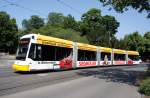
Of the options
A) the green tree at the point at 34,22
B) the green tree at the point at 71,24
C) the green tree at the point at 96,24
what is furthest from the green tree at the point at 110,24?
the green tree at the point at 34,22

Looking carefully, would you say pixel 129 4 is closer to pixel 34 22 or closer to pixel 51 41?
pixel 51 41

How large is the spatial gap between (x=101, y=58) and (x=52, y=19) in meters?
114

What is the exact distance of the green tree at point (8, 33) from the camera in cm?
10512

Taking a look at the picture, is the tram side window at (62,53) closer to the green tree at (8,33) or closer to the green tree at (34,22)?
the green tree at (8,33)

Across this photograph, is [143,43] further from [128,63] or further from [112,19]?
[128,63]

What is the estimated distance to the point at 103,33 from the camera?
9975 centimetres

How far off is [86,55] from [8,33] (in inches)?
2704

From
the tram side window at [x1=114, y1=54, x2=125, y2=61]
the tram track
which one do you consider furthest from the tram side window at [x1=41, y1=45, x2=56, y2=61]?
the tram side window at [x1=114, y1=54, x2=125, y2=61]

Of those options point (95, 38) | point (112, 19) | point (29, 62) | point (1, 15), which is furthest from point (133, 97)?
point (112, 19)

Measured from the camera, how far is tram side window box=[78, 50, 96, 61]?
39.0 metres

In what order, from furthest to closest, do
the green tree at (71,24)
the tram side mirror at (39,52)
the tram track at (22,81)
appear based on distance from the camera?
the green tree at (71,24)
the tram side mirror at (39,52)
the tram track at (22,81)

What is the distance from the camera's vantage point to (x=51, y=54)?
1198 inches

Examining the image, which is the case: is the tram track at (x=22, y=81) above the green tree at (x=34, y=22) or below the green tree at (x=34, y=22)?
below

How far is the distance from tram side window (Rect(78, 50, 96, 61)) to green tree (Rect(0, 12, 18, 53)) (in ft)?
Answer: 212
